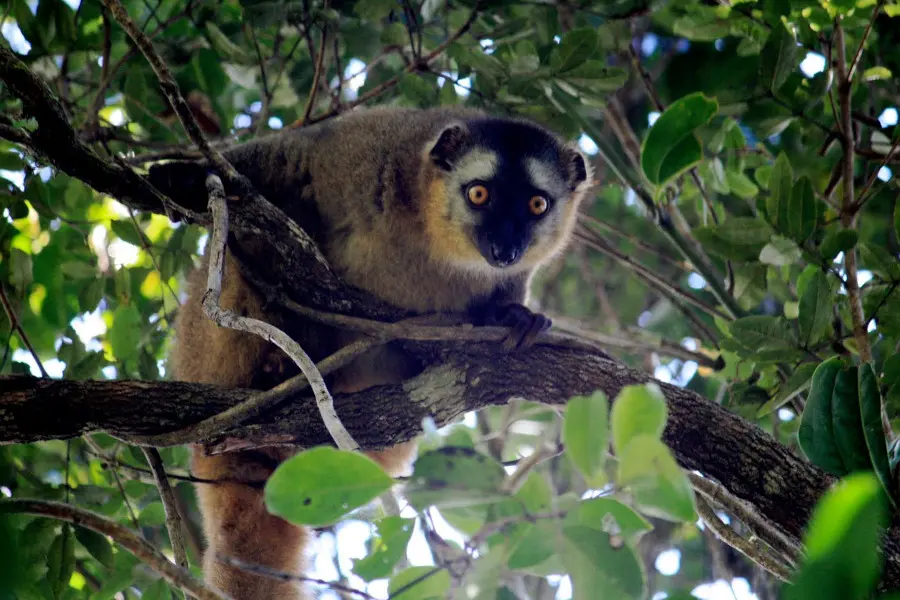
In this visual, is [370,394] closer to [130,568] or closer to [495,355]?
[495,355]

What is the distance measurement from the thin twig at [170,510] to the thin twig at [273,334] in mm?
920

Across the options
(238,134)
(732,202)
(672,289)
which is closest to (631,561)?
(672,289)

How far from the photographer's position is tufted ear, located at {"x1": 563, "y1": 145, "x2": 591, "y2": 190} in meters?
4.84

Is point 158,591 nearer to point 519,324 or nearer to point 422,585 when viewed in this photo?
point 422,585

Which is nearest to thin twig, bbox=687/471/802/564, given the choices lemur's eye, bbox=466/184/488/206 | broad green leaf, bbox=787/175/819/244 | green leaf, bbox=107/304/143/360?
broad green leaf, bbox=787/175/819/244

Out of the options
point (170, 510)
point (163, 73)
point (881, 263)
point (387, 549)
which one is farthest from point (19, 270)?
point (881, 263)

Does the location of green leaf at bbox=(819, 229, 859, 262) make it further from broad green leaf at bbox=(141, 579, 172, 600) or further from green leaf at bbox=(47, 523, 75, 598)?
green leaf at bbox=(47, 523, 75, 598)

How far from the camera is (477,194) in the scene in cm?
447

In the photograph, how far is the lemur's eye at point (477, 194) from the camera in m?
4.45

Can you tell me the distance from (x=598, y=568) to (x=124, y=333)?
9.82 ft

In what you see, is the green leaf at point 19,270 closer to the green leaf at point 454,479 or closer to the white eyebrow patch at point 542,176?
the white eyebrow patch at point 542,176

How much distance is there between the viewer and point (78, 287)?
4910mm

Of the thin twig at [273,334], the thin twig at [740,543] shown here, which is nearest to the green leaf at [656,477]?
the thin twig at [273,334]

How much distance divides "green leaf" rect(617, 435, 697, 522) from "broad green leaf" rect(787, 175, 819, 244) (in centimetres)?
247
